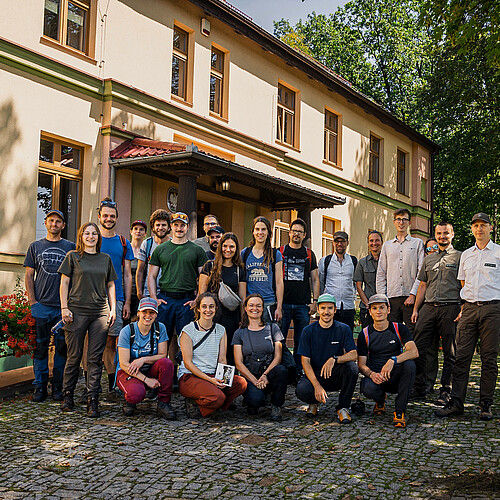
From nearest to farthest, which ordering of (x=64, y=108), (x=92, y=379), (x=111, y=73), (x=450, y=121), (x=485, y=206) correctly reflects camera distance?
(x=92, y=379) < (x=64, y=108) < (x=111, y=73) < (x=450, y=121) < (x=485, y=206)

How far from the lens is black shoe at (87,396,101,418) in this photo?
20.6 ft

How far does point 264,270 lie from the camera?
743 cm

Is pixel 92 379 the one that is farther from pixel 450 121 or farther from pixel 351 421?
pixel 450 121

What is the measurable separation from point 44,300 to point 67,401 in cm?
117

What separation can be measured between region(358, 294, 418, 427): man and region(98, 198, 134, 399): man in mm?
2697

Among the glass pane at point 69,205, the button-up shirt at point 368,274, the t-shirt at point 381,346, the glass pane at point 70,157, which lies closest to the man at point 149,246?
the t-shirt at point 381,346

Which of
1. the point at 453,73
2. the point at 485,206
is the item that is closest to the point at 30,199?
the point at 453,73

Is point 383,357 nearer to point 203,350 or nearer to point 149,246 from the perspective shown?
point 203,350

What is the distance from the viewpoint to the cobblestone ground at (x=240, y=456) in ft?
14.3

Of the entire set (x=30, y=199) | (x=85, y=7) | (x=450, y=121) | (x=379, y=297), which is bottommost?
(x=379, y=297)

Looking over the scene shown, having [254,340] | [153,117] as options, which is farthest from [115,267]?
[153,117]

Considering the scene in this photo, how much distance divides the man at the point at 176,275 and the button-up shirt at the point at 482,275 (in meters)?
2.97

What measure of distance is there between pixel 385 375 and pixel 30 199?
7.26 meters

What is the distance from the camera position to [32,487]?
169 inches
